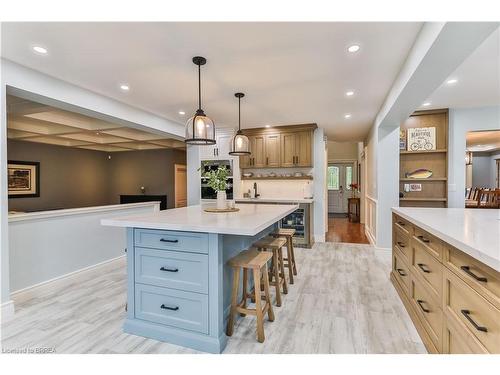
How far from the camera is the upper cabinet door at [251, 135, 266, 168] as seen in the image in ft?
18.0

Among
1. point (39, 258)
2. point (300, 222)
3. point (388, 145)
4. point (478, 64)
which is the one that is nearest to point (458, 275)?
point (478, 64)

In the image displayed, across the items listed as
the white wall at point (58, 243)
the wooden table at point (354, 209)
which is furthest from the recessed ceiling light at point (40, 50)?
the wooden table at point (354, 209)

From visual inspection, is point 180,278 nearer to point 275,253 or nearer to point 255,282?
point 255,282

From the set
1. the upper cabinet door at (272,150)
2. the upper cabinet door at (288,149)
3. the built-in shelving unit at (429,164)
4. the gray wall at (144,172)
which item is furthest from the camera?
the gray wall at (144,172)

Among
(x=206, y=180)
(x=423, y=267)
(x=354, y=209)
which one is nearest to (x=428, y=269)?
(x=423, y=267)

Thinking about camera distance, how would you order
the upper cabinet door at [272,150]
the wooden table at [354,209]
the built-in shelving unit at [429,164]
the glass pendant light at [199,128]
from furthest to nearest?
the wooden table at [354,209], the upper cabinet door at [272,150], the built-in shelving unit at [429,164], the glass pendant light at [199,128]

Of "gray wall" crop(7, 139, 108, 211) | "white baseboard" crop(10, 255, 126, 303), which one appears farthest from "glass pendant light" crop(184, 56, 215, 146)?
"gray wall" crop(7, 139, 108, 211)

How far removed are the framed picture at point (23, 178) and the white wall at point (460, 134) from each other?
28.7 ft

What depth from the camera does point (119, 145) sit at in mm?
7219

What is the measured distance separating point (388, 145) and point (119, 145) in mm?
6605

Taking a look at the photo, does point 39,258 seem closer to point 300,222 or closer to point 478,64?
point 300,222

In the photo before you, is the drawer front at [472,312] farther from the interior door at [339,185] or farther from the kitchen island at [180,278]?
the interior door at [339,185]

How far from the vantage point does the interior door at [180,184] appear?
25.5ft

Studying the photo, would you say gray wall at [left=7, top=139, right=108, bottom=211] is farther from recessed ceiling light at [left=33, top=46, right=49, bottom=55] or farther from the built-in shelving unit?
the built-in shelving unit
